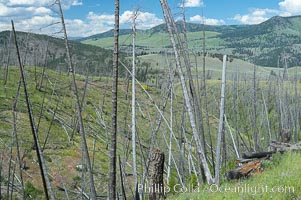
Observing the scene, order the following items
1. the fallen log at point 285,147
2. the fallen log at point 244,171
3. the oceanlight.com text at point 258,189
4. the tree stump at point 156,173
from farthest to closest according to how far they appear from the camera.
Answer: the fallen log at point 285,147, the fallen log at point 244,171, the tree stump at point 156,173, the oceanlight.com text at point 258,189

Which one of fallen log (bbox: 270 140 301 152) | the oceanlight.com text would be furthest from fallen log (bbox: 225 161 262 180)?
fallen log (bbox: 270 140 301 152)

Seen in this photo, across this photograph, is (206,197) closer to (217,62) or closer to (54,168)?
(54,168)

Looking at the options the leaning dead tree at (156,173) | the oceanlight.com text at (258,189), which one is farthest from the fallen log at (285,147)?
the leaning dead tree at (156,173)

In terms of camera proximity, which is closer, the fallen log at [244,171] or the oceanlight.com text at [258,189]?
the oceanlight.com text at [258,189]

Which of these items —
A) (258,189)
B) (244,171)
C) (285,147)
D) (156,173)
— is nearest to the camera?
(258,189)

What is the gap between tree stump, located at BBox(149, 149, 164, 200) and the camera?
798 cm

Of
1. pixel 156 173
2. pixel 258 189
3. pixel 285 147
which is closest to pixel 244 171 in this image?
pixel 156 173

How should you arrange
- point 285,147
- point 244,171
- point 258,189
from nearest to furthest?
point 258,189 → point 244,171 → point 285,147

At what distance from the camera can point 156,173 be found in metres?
8.05

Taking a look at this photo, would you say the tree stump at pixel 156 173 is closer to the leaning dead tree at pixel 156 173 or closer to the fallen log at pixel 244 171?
the leaning dead tree at pixel 156 173

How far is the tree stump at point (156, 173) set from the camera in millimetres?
7984

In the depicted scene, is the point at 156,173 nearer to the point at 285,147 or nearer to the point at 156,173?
the point at 156,173

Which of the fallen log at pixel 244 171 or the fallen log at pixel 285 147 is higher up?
the fallen log at pixel 285 147

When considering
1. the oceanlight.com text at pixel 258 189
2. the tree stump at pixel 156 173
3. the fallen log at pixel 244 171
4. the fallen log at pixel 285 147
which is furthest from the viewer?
the fallen log at pixel 285 147
